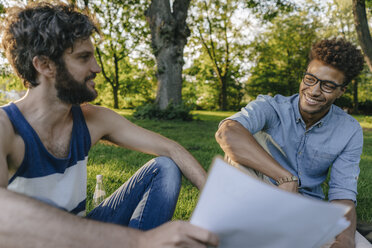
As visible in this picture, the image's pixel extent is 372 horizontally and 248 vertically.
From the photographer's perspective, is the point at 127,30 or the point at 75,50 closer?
the point at 75,50

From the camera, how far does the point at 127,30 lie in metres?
17.7

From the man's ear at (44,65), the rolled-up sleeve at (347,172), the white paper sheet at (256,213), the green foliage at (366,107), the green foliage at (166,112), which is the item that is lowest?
the green foliage at (366,107)

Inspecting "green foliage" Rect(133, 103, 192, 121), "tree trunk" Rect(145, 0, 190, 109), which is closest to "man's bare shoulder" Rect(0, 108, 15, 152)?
"tree trunk" Rect(145, 0, 190, 109)

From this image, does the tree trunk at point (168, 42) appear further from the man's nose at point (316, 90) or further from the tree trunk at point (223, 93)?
the tree trunk at point (223, 93)

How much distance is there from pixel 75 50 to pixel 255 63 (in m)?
29.5

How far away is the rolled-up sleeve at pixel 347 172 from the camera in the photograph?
241cm

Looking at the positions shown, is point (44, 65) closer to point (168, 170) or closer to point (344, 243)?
point (168, 170)

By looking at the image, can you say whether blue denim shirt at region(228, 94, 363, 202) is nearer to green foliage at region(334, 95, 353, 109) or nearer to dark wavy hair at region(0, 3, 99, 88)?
dark wavy hair at region(0, 3, 99, 88)

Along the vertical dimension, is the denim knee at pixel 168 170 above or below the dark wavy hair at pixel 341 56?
below

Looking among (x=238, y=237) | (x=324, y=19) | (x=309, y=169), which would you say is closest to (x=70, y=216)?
(x=238, y=237)

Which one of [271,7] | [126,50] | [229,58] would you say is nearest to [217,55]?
[229,58]

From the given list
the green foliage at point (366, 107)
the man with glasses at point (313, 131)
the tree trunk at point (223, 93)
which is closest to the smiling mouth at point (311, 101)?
the man with glasses at point (313, 131)

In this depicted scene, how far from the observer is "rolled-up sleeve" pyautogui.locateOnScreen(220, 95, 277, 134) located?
2502mm

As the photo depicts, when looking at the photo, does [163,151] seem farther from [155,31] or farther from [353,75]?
[155,31]
